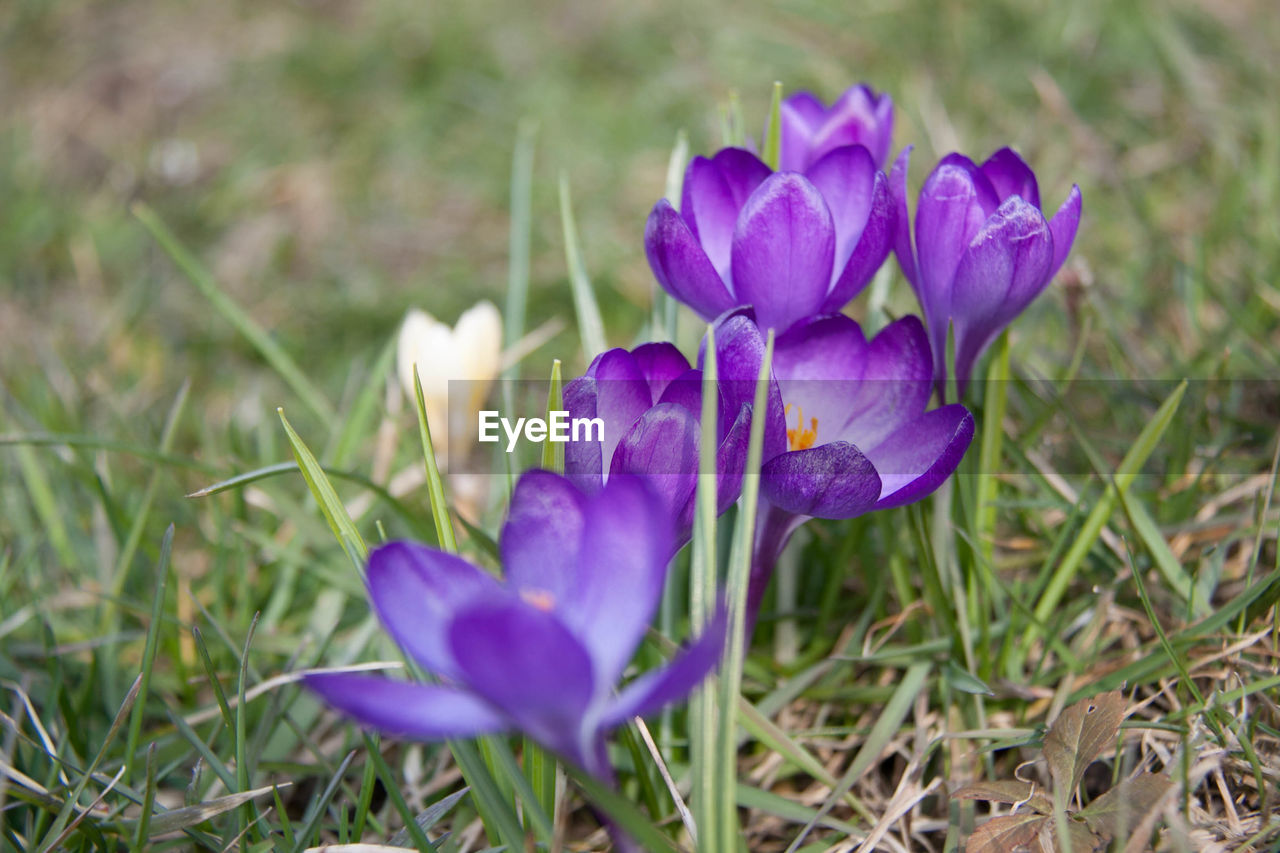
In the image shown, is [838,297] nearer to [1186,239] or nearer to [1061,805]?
[1061,805]

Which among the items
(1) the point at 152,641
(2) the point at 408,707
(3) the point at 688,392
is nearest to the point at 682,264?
(3) the point at 688,392

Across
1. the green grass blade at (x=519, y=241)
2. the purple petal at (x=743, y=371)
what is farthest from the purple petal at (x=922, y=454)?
the green grass blade at (x=519, y=241)

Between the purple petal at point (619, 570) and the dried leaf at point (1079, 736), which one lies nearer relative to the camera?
the purple petal at point (619, 570)

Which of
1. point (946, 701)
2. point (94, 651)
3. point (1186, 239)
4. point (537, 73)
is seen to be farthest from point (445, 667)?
point (537, 73)

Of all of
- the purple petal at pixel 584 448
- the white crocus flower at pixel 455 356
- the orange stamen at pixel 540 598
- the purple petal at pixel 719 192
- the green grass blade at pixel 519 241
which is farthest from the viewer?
the green grass blade at pixel 519 241

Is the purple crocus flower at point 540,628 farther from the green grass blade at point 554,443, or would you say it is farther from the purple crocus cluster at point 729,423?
the green grass blade at point 554,443

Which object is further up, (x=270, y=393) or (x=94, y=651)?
(x=270, y=393)
